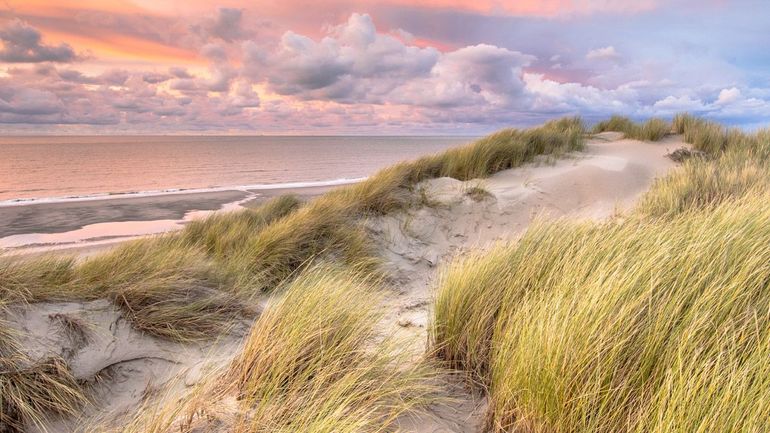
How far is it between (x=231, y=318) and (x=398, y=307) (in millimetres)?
1492

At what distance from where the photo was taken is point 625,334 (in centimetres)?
179

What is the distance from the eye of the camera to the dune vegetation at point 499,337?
158cm

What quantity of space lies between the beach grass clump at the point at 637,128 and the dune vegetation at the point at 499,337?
863 centimetres

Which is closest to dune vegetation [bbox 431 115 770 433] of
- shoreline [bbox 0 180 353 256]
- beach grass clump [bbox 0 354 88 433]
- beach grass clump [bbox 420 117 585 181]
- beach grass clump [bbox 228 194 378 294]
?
beach grass clump [bbox 228 194 378 294]

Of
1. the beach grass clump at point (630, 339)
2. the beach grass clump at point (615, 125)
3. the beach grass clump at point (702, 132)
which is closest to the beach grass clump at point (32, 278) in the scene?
the beach grass clump at point (630, 339)

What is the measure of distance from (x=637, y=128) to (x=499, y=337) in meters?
11.8

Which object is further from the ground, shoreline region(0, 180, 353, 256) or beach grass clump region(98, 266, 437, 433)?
beach grass clump region(98, 266, 437, 433)

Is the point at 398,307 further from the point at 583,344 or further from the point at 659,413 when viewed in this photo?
the point at 659,413

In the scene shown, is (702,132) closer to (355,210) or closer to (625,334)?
(355,210)

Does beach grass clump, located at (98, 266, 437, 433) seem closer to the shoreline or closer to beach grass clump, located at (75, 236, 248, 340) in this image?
beach grass clump, located at (75, 236, 248, 340)

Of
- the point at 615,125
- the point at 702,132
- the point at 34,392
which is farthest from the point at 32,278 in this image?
the point at 615,125

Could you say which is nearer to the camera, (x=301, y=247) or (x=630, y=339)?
(x=630, y=339)

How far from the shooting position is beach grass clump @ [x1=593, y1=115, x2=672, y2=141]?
10.9 meters

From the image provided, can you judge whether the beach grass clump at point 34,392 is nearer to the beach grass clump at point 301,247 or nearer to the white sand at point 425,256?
the white sand at point 425,256
